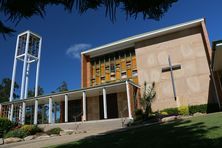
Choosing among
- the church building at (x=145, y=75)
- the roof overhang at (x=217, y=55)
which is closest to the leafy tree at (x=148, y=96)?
the church building at (x=145, y=75)

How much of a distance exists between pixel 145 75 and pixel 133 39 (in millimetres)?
4098

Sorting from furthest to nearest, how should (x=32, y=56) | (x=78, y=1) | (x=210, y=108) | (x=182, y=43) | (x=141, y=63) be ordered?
(x=32, y=56) < (x=141, y=63) < (x=182, y=43) < (x=210, y=108) < (x=78, y=1)

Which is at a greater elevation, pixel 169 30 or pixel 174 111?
pixel 169 30

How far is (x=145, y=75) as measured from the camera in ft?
76.4

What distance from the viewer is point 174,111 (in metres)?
19.5

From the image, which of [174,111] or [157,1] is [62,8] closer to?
[157,1]

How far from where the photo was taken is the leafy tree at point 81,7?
1.70 meters

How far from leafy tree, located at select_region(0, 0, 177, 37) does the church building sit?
16621 millimetres

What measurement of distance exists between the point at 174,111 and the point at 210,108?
2819 millimetres

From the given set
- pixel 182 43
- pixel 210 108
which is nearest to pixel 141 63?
pixel 182 43

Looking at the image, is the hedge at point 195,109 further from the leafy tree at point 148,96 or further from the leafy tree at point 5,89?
the leafy tree at point 5,89

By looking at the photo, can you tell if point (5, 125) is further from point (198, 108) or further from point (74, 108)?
point (198, 108)

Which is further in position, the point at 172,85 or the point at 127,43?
the point at 127,43

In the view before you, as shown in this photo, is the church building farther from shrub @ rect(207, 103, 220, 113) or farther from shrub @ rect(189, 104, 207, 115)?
shrub @ rect(189, 104, 207, 115)
